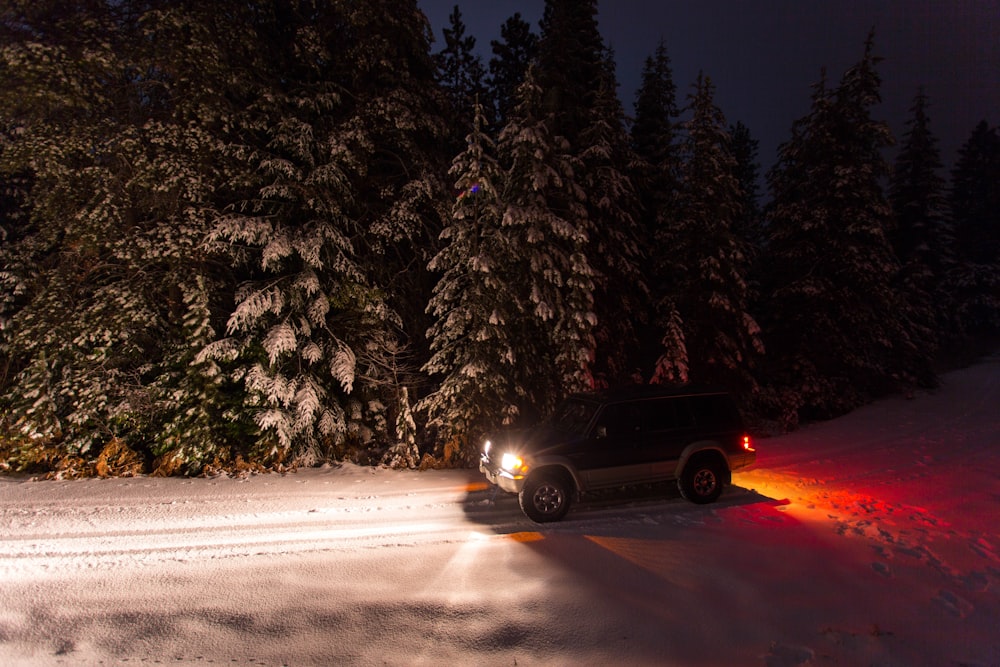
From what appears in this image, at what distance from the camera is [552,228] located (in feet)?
38.7

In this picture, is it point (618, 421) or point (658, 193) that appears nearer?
point (618, 421)

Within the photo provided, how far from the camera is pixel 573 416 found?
8.45m

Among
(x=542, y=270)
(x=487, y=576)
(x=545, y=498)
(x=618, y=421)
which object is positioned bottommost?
(x=487, y=576)

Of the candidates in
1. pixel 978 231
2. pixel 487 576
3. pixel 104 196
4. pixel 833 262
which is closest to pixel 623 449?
pixel 487 576

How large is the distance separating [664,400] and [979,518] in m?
4.93

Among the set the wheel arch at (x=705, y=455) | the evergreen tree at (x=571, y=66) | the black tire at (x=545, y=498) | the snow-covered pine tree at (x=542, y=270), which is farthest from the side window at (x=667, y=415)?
the evergreen tree at (x=571, y=66)

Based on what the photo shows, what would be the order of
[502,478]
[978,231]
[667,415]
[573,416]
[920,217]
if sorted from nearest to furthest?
[502,478] < [667,415] < [573,416] < [920,217] < [978,231]

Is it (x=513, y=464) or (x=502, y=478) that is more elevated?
(x=513, y=464)

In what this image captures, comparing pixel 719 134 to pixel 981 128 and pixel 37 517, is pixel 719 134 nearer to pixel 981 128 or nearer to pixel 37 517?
pixel 37 517

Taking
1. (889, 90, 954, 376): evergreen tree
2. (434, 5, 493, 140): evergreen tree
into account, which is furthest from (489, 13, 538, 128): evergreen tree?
(889, 90, 954, 376): evergreen tree

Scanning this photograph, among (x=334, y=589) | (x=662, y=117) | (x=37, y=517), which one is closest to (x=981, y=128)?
(x=662, y=117)

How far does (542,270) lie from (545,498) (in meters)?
5.74

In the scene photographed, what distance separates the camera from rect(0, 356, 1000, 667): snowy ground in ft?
14.0

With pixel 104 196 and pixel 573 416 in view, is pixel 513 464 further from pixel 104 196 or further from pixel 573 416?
pixel 104 196
